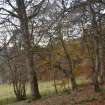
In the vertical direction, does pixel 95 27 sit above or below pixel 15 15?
below

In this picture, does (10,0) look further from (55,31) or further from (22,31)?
(55,31)

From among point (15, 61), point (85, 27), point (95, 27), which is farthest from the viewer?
point (15, 61)

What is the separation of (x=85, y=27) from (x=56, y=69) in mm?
12709

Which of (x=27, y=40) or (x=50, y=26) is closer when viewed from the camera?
(x=50, y=26)

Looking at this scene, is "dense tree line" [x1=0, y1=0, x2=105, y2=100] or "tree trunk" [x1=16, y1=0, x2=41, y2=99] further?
"tree trunk" [x1=16, y1=0, x2=41, y2=99]

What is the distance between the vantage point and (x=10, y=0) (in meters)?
23.5

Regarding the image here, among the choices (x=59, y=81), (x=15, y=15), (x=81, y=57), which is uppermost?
(x=15, y=15)

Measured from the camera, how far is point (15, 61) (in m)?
27.2

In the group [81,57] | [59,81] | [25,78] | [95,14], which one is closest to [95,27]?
[95,14]

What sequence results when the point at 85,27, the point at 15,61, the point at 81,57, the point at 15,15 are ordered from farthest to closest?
1. the point at 81,57
2. the point at 15,61
3. the point at 15,15
4. the point at 85,27

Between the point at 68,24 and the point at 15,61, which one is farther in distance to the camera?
the point at 15,61

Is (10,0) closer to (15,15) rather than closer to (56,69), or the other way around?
(15,15)

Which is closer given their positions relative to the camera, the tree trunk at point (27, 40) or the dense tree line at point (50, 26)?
the dense tree line at point (50, 26)

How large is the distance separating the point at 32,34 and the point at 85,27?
3.59 m
